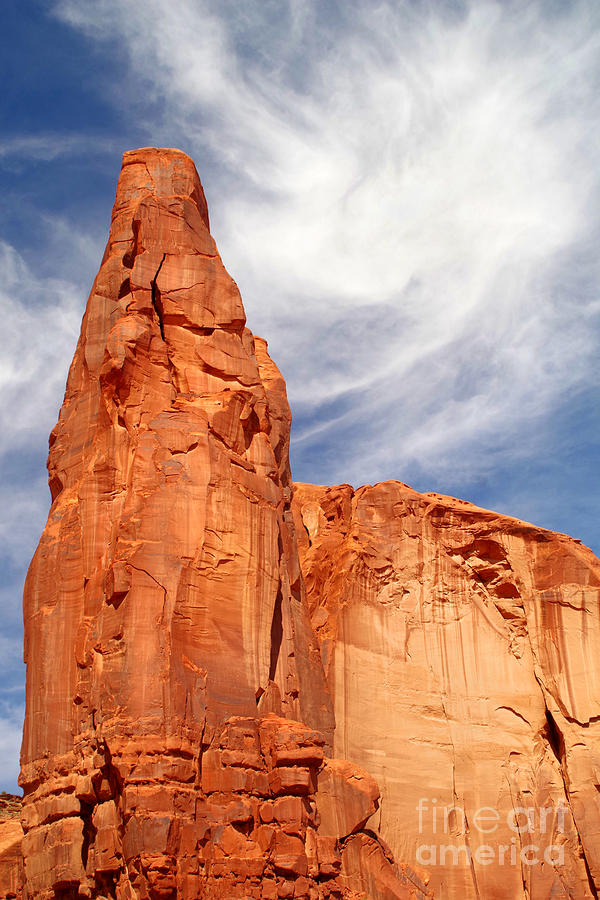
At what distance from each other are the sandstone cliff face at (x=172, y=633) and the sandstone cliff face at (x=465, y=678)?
14.4ft

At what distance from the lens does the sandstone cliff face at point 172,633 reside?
25266mm

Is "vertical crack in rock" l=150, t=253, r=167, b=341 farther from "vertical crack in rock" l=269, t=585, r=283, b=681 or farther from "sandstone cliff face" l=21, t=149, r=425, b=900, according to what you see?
"vertical crack in rock" l=269, t=585, r=283, b=681

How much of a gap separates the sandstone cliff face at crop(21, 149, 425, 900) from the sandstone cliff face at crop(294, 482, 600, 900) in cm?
438

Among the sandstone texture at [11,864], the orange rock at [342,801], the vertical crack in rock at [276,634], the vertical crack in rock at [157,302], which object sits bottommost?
the sandstone texture at [11,864]

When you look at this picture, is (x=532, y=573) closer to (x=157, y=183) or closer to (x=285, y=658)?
(x=285, y=658)

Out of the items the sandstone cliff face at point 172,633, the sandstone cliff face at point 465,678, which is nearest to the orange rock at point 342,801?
the sandstone cliff face at point 172,633

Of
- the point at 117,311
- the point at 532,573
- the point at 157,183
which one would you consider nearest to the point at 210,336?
the point at 117,311

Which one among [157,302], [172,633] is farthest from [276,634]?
[157,302]

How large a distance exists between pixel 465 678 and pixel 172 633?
16.5 m

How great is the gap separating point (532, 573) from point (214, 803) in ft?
63.8

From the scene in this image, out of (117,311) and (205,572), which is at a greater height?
(117,311)

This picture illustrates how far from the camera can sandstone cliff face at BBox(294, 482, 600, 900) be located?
37.9 meters

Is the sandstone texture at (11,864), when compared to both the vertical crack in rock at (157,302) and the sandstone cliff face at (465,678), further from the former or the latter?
the vertical crack in rock at (157,302)

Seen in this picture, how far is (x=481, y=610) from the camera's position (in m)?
41.7
